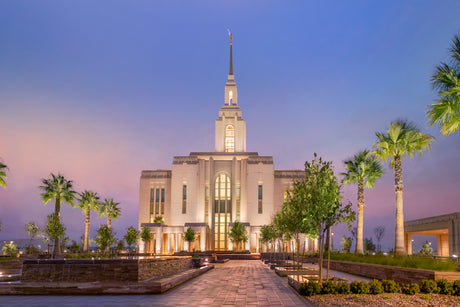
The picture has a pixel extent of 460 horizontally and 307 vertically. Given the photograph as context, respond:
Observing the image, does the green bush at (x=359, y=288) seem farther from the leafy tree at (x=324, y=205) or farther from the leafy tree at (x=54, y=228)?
the leafy tree at (x=54, y=228)

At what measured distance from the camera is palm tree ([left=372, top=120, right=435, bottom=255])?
88.0 feet

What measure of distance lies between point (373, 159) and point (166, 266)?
2330 cm

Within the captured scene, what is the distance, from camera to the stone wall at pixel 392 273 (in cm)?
1467

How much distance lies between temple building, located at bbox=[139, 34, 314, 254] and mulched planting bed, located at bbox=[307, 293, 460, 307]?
62997mm

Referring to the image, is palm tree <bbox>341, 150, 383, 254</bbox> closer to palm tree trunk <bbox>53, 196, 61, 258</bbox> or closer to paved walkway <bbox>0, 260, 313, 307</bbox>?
paved walkway <bbox>0, 260, 313, 307</bbox>

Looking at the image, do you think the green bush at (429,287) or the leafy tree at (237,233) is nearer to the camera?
the green bush at (429,287)

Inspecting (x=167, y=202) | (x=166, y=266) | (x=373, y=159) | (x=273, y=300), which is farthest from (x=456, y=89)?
(x=167, y=202)

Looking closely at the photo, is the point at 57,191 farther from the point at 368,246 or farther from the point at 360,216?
the point at 368,246

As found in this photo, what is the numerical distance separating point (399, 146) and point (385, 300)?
1775cm

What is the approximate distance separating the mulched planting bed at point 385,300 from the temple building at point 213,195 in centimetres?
6300

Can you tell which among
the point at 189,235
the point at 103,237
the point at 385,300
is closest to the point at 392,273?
the point at 385,300

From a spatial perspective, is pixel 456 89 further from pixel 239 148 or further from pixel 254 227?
pixel 239 148

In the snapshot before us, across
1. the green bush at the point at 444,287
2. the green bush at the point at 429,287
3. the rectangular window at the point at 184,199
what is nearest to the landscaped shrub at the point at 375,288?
the green bush at the point at 429,287

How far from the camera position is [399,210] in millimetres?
26828
